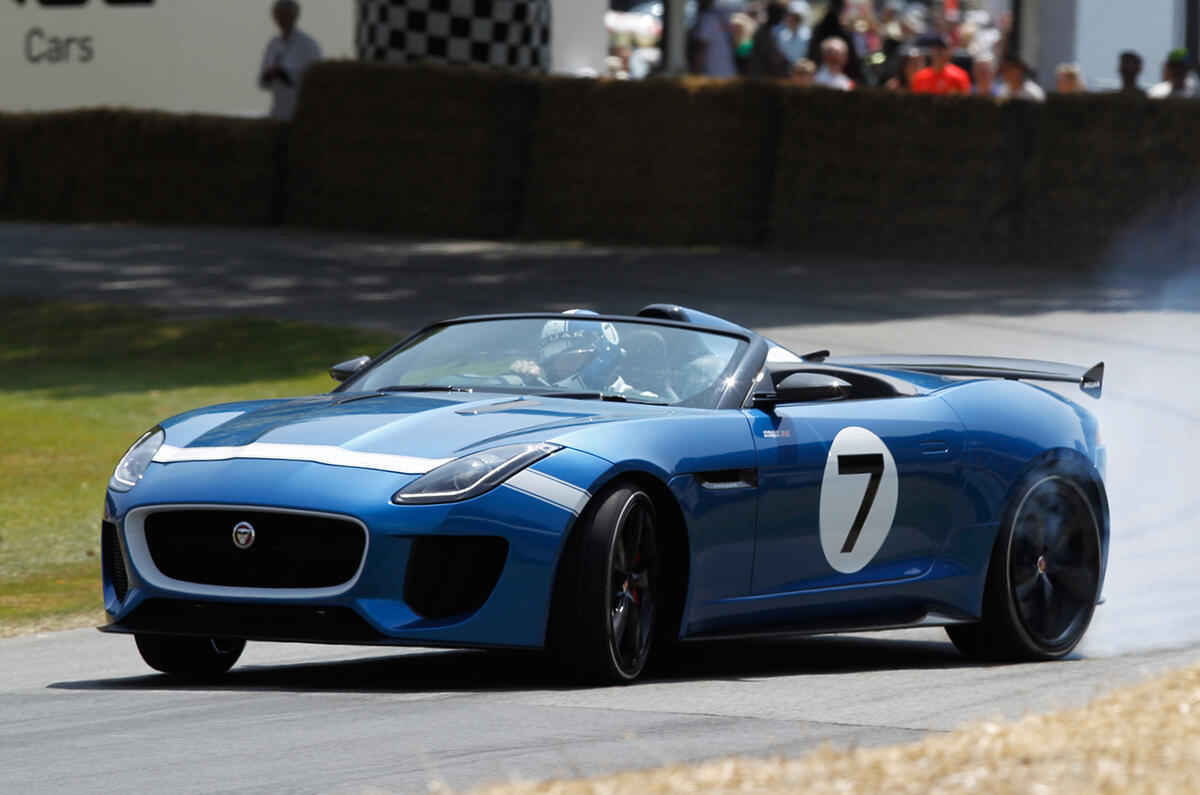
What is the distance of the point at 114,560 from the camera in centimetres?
619

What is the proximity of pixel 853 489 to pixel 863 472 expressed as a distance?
0.07 metres

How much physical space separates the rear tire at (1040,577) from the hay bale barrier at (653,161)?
1280cm

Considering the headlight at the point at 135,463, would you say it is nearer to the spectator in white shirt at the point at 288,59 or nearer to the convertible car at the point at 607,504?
the convertible car at the point at 607,504

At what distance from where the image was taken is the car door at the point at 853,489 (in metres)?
6.48

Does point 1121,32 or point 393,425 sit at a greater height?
point 1121,32

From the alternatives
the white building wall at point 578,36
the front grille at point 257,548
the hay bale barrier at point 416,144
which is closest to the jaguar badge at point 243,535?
the front grille at point 257,548

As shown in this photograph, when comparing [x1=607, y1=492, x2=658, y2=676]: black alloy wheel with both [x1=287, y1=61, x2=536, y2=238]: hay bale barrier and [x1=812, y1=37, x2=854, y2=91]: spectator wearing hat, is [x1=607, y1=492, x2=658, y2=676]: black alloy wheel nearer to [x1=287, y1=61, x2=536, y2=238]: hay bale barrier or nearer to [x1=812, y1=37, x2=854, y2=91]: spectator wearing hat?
[x1=812, y1=37, x2=854, y2=91]: spectator wearing hat

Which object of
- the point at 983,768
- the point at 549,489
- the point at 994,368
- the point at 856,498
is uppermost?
the point at 994,368

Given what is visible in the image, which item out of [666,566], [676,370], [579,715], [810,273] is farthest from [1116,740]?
[810,273]

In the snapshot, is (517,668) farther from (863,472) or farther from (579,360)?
(863,472)

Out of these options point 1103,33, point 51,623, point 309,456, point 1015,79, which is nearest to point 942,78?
point 1015,79

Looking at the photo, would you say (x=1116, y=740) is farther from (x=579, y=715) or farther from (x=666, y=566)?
(x=666, y=566)

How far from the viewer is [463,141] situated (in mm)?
20906

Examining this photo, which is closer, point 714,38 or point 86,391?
point 86,391
